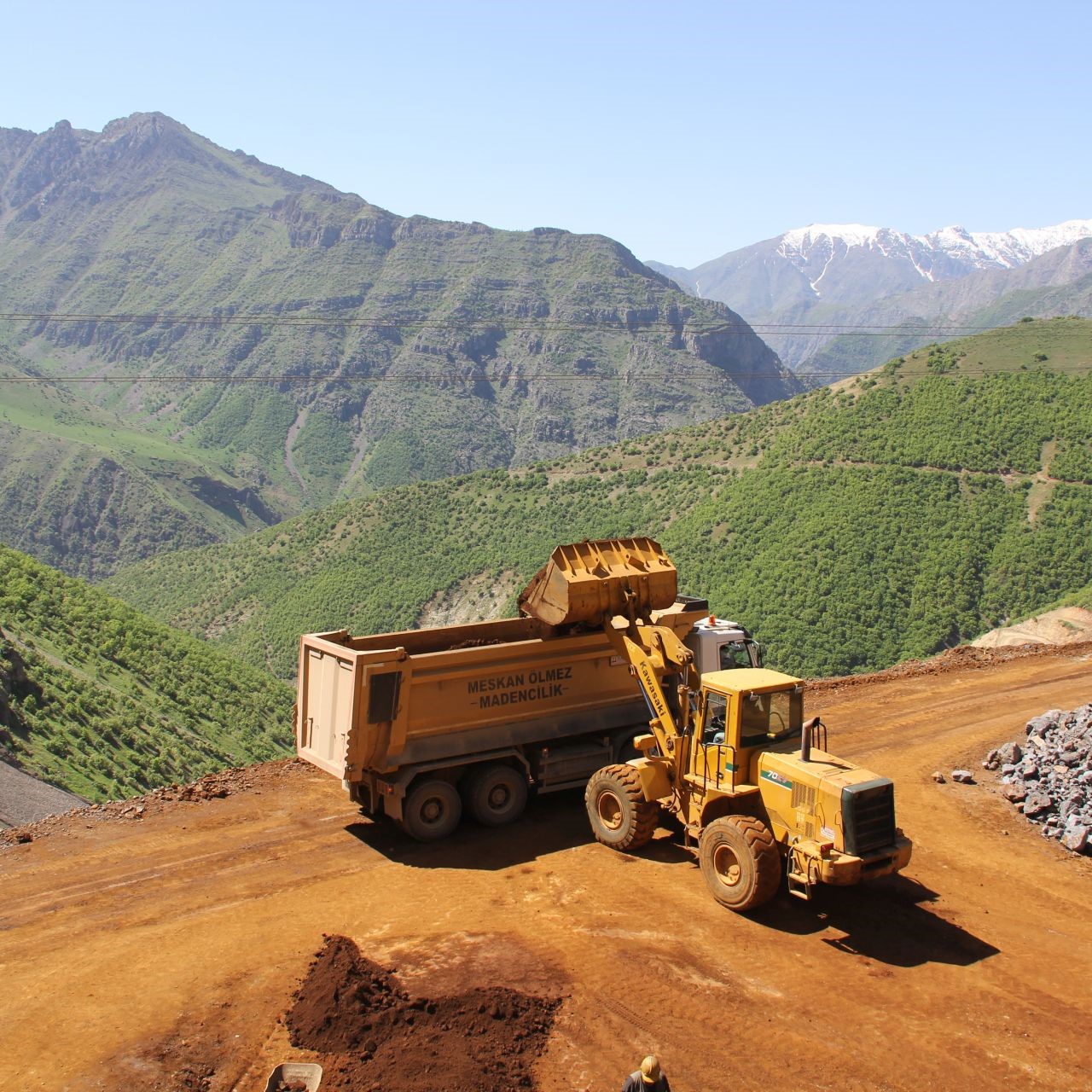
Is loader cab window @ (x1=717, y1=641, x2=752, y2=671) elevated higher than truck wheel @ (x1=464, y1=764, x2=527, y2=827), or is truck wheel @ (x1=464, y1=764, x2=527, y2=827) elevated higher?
loader cab window @ (x1=717, y1=641, x2=752, y2=671)

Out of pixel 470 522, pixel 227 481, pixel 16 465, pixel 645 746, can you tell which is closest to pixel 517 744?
pixel 645 746

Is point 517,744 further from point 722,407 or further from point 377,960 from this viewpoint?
point 722,407

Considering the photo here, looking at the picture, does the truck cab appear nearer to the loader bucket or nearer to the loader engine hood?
the loader bucket

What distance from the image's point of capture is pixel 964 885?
12156 mm

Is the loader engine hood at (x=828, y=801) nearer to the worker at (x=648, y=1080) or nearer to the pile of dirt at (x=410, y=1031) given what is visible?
the pile of dirt at (x=410, y=1031)

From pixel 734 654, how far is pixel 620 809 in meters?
3.87

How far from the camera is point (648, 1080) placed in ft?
22.1

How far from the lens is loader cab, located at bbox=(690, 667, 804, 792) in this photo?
36.3 ft

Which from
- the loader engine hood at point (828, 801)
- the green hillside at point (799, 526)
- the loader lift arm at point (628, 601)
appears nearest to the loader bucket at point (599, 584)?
the loader lift arm at point (628, 601)

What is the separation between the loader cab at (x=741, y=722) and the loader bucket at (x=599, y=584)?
90.6 inches

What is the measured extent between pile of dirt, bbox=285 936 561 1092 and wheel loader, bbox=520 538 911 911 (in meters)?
3.00

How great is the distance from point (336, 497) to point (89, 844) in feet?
575

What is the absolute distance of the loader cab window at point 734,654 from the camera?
49.8ft

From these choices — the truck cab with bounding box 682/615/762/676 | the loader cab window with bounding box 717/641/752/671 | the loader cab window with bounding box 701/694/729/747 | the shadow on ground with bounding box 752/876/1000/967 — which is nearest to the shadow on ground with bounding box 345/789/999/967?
the shadow on ground with bounding box 752/876/1000/967
